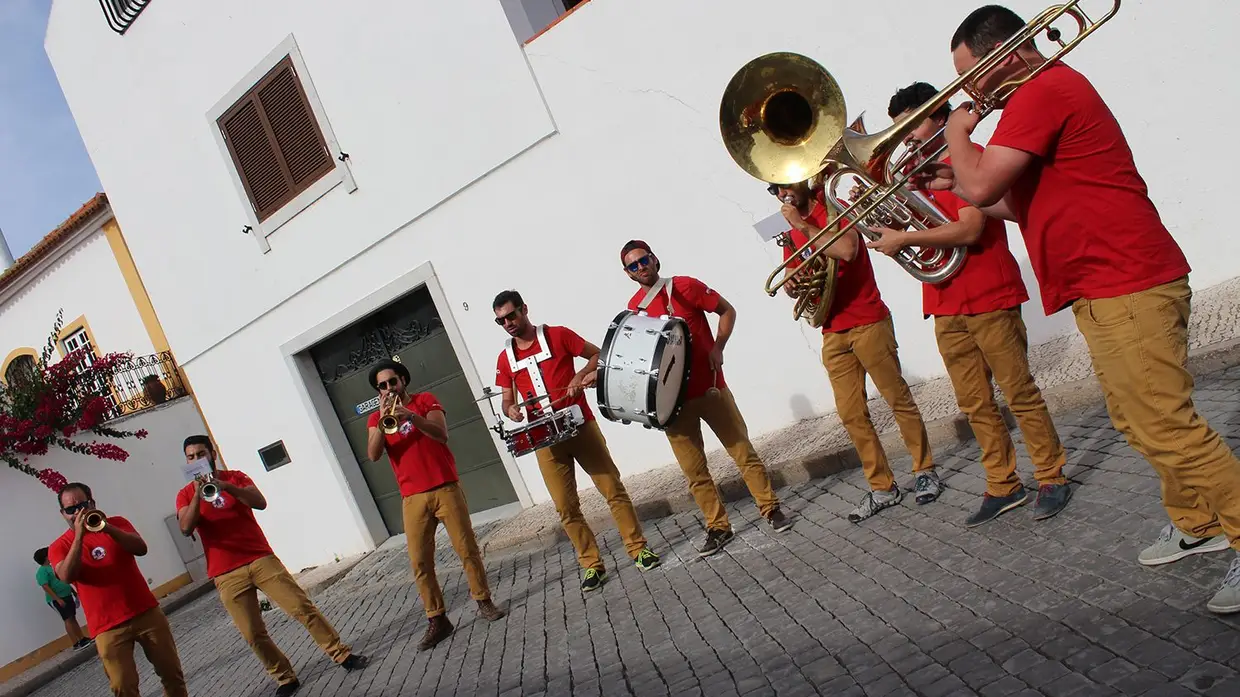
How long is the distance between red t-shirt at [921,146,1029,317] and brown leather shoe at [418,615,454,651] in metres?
3.69

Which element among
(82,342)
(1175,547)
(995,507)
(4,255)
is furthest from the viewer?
(4,255)

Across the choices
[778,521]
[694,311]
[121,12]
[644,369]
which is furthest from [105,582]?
[121,12]

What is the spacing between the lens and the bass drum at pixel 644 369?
226 inches

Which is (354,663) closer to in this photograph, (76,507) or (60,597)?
(76,507)

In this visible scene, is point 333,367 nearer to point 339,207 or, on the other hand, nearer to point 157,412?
point 339,207

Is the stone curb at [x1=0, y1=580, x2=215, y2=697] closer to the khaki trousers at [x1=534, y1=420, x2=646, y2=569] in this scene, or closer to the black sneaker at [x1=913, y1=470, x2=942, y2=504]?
the khaki trousers at [x1=534, y1=420, x2=646, y2=569]

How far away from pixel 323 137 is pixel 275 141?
0.75 m

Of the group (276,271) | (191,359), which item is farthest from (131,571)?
(191,359)

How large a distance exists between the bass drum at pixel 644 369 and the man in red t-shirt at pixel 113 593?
3.06m

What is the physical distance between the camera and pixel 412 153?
10.1 meters

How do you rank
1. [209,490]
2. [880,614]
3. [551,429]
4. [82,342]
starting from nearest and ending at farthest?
[880,614]
[551,429]
[209,490]
[82,342]

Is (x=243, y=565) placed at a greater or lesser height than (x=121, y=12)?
lesser

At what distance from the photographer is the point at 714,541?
6.36 meters

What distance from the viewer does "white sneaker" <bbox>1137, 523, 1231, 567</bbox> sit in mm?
3654
